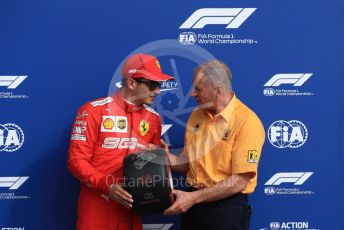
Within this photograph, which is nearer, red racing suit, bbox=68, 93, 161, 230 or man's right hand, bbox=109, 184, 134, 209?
man's right hand, bbox=109, 184, 134, 209

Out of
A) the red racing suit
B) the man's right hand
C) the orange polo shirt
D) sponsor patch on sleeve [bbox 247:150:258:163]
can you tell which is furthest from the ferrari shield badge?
sponsor patch on sleeve [bbox 247:150:258:163]

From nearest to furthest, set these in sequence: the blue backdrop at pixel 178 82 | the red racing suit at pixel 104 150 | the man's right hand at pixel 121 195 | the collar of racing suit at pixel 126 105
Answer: the man's right hand at pixel 121 195 < the red racing suit at pixel 104 150 < the collar of racing suit at pixel 126 105 < the blue backdrop at pixel 178 82

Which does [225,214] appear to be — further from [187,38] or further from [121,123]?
[187,38]

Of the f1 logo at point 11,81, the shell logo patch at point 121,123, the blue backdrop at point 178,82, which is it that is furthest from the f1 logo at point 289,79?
the f1 logo at point 11,81

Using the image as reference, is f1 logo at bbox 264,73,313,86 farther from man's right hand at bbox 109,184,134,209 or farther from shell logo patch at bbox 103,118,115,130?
man's right hand at bbox 109,184,134,209

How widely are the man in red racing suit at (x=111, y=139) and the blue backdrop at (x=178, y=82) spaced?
355 millimetres

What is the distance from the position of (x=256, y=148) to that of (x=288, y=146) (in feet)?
2.05

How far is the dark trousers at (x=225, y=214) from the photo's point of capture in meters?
2.11

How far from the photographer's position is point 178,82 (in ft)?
8.57

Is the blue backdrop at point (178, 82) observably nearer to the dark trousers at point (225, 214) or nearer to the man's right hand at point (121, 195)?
the dark trousers at point (225, 214)

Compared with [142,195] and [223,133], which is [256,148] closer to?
[223,133]

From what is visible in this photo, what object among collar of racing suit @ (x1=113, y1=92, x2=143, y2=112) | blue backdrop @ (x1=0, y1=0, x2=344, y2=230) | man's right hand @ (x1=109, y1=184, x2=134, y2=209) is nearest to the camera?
man's right hand @ (x1=109, y1=184, x2=134, y2=209)

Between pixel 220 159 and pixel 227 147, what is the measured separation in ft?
0.22

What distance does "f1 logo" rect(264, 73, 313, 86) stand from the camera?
2.63 meters
